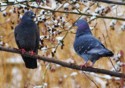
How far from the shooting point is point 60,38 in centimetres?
780

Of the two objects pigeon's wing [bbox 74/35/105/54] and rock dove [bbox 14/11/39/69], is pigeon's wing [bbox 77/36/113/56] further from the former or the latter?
rock dove [bbox 14/11/39/69]

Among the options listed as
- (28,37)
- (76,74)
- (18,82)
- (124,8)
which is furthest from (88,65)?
(18,82)

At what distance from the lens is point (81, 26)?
6.05 meters

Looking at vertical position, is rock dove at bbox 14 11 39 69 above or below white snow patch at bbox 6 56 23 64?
above

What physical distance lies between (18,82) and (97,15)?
131 inches

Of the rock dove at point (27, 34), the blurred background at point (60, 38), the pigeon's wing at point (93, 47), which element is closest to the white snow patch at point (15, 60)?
the blurred background at point (60, 38)

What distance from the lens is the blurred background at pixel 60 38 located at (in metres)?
7.62

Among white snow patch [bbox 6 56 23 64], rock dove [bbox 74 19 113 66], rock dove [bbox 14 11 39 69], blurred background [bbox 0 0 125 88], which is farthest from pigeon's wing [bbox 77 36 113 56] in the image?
white snow patch [bbox 6 56 23 64]

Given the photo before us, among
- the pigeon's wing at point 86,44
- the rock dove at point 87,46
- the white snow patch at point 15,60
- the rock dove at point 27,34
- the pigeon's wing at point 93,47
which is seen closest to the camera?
the pigeon's wing at point 93,47

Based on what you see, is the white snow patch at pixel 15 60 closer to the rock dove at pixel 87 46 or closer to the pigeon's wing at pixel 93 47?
the rock dove at pixel 87 46

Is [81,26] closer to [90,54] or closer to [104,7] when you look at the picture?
[90,54]

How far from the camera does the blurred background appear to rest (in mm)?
7625

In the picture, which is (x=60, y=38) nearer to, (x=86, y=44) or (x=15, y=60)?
(x=86, y=44)

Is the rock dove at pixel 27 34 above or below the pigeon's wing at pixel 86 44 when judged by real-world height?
below
